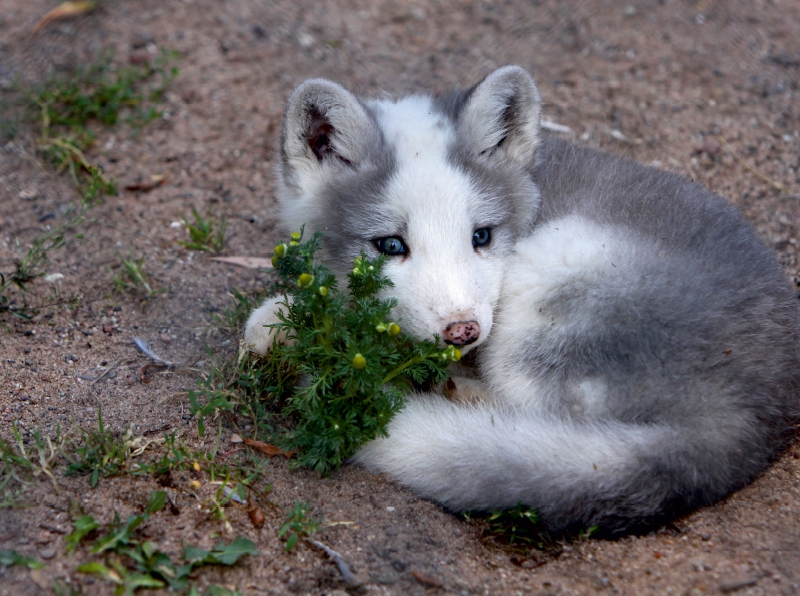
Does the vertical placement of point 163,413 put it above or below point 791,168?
below

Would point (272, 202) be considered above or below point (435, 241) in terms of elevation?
below

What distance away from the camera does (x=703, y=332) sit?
2352 mm

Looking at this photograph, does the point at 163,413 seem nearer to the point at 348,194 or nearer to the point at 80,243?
the point at 348,194

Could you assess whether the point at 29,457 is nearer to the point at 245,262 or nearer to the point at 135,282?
the point at 135,282

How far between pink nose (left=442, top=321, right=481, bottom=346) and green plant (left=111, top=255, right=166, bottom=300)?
1.57 metres

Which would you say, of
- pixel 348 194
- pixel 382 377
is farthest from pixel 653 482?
pixel 348 194

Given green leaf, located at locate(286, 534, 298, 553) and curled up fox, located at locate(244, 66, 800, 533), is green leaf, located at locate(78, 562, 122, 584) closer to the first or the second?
green leaf, located at locate(286, 534, 298, 553)

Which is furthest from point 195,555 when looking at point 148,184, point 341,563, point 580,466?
point 148,184

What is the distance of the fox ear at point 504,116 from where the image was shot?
9.10ft

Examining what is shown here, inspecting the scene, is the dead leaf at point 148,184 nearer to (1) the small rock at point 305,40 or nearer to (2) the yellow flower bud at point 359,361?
(1) the small rock at point 305,40

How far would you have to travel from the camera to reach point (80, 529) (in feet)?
6.50

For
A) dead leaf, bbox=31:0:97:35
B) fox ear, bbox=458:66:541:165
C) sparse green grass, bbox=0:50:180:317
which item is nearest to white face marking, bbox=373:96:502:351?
fox ear, bbox=458:66:541:165

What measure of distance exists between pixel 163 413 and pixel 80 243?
1.36m

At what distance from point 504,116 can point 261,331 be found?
124 centimetres
